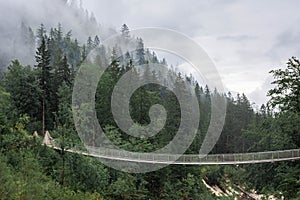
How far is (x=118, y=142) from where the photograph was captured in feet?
68.4

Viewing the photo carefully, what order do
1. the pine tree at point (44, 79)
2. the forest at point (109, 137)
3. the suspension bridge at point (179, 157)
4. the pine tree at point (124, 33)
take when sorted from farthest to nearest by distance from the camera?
the pine tree at point (124, 33)
the pine tree at point (44, 79)
the suspension bridge at point (179, 157)
the forest at point (109, 137)

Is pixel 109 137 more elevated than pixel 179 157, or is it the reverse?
pixel 109 137

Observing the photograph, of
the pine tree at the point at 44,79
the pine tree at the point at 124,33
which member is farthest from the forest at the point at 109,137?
the pine tree at the point at 124,33

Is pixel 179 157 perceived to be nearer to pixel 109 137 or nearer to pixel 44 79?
pixel 109 137

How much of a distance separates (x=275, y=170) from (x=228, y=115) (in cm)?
2925

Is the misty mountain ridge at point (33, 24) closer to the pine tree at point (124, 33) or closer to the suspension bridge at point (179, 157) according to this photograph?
the pine tree at point (124, 33)

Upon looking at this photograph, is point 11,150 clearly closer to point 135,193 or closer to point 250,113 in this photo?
point 135,193

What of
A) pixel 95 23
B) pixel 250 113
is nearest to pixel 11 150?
pixel 250 113

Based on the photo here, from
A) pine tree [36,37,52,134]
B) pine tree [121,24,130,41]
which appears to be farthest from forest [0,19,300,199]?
pine tree [121,24,130,41]

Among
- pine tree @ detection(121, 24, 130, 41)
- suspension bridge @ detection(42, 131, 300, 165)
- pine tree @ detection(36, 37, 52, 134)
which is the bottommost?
suspension bridge @ detection(42, 131, 300, 165)

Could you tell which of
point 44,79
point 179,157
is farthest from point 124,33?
point 179,157

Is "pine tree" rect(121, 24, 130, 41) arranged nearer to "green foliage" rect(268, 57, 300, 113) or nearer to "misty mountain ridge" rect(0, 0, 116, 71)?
"misty mountain ridge" rect(0, 0, 116, 71)

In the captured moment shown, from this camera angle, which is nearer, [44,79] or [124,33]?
[44,79]

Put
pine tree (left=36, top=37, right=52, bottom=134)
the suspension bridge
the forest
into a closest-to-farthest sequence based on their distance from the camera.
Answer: the forest
the suspension bridge
pine tree (left=36, top=37, right=52, bottom=134)
